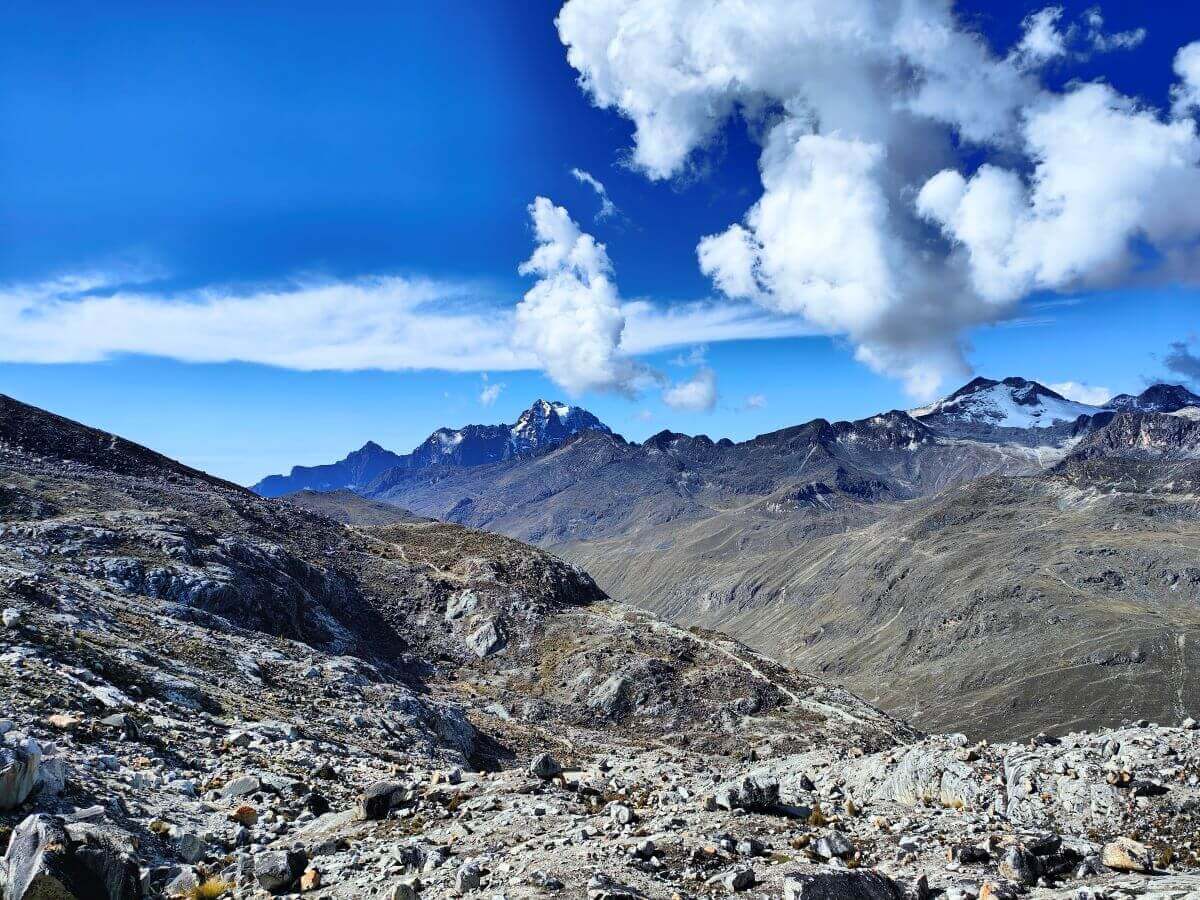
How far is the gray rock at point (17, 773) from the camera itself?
1265 centimetres

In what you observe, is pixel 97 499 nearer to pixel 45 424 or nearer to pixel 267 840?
pixel 45 424

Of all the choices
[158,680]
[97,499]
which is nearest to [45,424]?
[97,499]

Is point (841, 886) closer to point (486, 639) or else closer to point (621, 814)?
point (621, 814)

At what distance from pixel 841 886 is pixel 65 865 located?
12.7 m

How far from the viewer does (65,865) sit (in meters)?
10.6

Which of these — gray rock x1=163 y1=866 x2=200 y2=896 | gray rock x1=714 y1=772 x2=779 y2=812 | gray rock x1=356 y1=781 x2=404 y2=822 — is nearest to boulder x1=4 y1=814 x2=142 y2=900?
gray rock x1=163 y1=866 x2=200 y2=896

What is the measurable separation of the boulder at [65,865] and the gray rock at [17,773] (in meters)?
1.85

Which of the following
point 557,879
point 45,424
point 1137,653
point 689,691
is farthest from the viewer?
point 1137,653

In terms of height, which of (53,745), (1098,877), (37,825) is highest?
(1098,877)

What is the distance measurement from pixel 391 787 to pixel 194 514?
62348 millimetres

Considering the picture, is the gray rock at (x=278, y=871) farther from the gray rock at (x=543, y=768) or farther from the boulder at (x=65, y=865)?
the gray rock at (x=543, y=768)

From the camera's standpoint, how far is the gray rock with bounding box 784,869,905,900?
11.2 meters

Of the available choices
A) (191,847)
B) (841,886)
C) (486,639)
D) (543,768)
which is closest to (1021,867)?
(841,886)

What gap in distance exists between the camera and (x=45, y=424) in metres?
83.7
